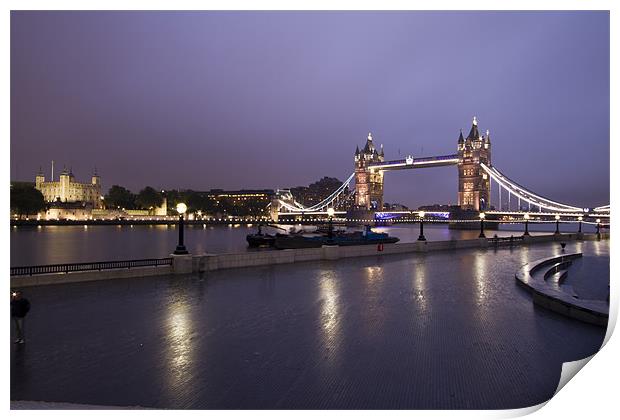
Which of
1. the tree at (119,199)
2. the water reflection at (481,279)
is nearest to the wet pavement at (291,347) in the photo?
the water reflection at (481,279)

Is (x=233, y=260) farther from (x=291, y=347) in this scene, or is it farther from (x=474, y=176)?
(x=474, y=176)

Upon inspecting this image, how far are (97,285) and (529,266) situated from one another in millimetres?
16110

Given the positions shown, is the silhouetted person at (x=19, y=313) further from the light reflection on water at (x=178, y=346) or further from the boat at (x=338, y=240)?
the boat at (x=338, y=240)

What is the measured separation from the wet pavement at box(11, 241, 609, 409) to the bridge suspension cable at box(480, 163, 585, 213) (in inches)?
3772

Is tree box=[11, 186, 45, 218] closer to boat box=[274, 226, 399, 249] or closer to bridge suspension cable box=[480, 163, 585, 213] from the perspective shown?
boat box=[274, 226, 399, 249]

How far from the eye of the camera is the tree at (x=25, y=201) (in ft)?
351

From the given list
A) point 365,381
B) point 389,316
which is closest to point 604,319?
point 389,316

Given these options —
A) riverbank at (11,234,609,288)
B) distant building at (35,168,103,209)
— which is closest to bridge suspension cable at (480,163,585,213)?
riverbank at (11,234,609,288)

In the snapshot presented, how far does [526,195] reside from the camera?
379ft

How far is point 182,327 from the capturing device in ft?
29.8

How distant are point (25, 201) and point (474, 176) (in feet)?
386

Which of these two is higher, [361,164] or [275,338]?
[361,164]

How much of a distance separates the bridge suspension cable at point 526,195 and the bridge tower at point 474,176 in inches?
109

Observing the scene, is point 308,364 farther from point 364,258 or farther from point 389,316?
point 364,258
